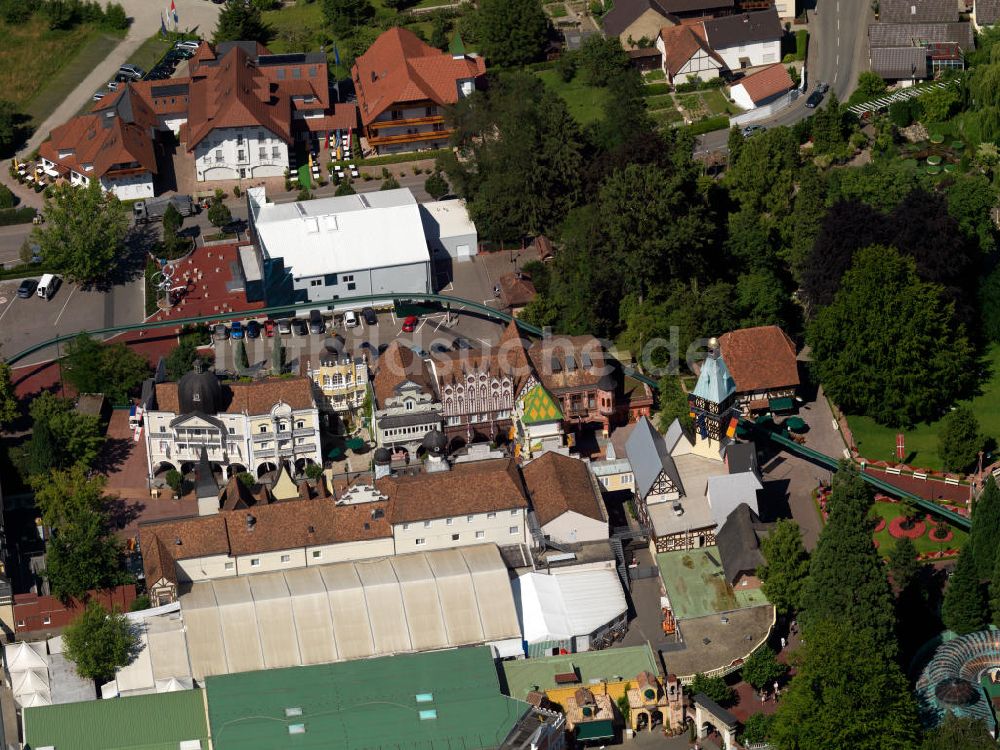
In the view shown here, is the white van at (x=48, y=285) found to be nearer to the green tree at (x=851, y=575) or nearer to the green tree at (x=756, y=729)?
the green tree at (x=851, y=575)

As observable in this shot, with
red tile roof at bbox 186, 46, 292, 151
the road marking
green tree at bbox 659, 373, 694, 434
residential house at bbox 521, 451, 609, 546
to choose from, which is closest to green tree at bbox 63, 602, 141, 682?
residential house at bbox 521, 451, 609, 546

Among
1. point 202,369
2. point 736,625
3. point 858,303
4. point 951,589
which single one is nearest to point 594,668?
point 736,625

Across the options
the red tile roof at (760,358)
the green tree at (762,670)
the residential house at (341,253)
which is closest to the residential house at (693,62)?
the residential house at (341,253)

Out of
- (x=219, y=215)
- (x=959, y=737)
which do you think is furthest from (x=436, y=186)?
(x=959, y=737)

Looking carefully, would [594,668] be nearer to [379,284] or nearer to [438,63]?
[379,284]

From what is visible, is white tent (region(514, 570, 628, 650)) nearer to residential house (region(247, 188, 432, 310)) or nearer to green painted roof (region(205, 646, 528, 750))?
green painted roof (region(205, 646, 528, 750))

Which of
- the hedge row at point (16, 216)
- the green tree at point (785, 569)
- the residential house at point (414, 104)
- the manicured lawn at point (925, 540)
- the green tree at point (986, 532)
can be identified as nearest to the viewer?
the green tree at point (785, 569)

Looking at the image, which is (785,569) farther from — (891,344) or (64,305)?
(64,305)

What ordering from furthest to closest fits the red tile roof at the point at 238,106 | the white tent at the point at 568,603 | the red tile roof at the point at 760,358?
the red tile roof at the point at 238,106, the red tile roof at the point at 760,358, the white tent at the point at 568,603

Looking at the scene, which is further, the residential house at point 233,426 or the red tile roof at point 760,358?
the red tile roof at point 760,358
